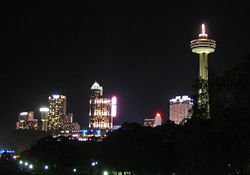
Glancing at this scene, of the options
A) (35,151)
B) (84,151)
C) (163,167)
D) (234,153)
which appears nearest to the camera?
(234,153)

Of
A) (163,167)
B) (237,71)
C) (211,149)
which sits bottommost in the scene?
(163,167)

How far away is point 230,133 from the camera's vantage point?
24047 mm

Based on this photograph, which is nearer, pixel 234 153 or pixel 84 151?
pixel 234 153

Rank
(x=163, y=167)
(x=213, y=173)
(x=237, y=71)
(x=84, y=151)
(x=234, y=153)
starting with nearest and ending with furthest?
1. (x=237, y=71)
2. (x=234, y=153)
3. (x=213, y=173)
4. (x=163, y=167)
5. (x=84, y=151)

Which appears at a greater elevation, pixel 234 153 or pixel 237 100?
pixel 237 100

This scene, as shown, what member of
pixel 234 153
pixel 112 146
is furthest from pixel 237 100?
pixel 112 146

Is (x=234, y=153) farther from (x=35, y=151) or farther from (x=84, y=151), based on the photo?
(x=35, y=151)

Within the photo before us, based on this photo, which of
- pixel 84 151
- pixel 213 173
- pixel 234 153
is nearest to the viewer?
pixel 234 153

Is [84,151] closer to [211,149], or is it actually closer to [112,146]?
[112,146]

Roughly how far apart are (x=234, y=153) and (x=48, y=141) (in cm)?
8078

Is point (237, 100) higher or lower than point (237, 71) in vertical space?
lower

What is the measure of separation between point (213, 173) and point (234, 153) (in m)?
5.88

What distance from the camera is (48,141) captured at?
106750mm

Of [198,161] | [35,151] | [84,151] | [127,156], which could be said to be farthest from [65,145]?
[198,161]
